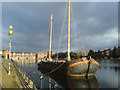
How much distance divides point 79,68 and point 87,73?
8.31ft

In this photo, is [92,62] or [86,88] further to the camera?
[92,62]

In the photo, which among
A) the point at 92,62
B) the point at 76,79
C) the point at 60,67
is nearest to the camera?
the point at 76,79

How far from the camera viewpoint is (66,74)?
66.7 feet

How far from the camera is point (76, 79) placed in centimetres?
1912

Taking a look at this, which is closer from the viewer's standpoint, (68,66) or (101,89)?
(101,89)

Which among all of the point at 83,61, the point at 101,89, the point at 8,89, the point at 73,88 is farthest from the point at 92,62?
the point at 8,89

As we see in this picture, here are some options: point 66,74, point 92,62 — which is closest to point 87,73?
point 92,62

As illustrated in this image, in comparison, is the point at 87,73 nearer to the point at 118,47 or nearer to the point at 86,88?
the point at 86,88

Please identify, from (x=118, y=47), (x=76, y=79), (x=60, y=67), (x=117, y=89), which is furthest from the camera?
(x=118, y=47)

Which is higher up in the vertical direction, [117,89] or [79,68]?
[79,68]

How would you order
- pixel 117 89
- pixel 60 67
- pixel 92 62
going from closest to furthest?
pixel 117 89
pixel 92 62
pixel 60 67

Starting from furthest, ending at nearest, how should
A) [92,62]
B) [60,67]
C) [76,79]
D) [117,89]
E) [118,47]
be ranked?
[118,47]
[60,67]
[92,62]
[76,79]
[117,89]

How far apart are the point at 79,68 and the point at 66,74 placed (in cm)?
283

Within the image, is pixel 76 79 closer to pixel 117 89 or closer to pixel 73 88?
pixel 73 88
